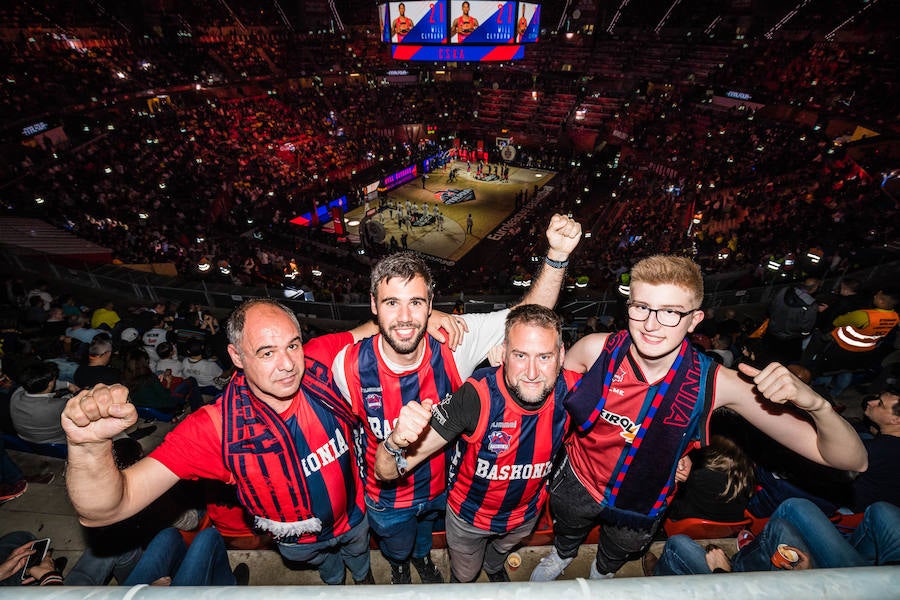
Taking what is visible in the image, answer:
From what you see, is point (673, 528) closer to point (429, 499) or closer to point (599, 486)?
point (599, 486)

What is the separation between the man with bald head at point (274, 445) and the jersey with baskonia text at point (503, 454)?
2.75 ft

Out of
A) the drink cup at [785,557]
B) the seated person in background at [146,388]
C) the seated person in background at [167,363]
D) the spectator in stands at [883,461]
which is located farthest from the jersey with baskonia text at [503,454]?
the seated person in background at [167,363]

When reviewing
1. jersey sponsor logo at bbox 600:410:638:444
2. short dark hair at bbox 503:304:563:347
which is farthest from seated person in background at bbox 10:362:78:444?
jersey sponsor logo at bbox 600:410:638:444

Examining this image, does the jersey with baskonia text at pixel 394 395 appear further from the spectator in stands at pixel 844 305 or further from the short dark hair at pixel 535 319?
the spectator in stands at pixel 844 305

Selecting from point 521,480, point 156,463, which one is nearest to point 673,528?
point 521,480

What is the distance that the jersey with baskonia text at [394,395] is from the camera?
276 centimetres

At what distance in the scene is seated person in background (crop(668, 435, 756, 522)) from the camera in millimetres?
3035

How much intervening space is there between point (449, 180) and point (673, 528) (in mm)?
29665

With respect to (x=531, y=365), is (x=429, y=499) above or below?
below

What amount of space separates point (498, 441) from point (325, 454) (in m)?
1.12

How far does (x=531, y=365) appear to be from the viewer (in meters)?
2.37

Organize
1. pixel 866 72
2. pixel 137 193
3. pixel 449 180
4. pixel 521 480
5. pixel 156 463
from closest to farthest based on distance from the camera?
pixel 156 463 → pixel 521 480 → pixel 137 193 → pixel 866 72 → pixel 449 180

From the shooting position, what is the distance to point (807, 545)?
93.7 inches

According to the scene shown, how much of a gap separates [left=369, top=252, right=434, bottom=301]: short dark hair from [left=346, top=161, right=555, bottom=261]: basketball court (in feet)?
55.0
